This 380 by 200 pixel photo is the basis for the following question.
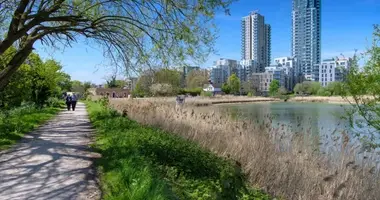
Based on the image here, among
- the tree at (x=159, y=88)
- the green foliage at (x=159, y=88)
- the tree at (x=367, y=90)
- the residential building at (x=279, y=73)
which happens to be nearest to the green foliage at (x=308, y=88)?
the residential building at (x=279, y=73)

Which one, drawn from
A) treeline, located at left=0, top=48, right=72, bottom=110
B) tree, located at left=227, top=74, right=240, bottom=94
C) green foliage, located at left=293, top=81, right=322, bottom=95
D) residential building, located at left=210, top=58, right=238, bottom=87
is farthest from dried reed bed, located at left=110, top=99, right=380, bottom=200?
residential building, located at left=210, top=58, right=238, bottom=87

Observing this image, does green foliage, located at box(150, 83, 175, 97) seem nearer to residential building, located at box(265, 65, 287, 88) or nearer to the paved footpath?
the paved footpath

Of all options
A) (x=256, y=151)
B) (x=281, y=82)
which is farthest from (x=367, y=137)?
(x=281, y=82)

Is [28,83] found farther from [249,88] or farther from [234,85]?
[249,88]

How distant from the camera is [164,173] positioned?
22.8 ft

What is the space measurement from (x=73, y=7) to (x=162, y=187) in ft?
32.5

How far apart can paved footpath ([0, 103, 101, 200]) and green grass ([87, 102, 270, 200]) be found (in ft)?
1.20

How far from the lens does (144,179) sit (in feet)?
18.7

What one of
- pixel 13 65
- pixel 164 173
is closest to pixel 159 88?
pixel 13 65

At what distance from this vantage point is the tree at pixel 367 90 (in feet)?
30.7

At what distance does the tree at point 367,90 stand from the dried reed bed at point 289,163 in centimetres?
128

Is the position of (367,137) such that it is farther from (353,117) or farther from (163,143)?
(163,143)

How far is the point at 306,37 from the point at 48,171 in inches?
4892

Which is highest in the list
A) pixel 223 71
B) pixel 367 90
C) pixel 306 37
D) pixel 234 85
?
pixel 306 37
